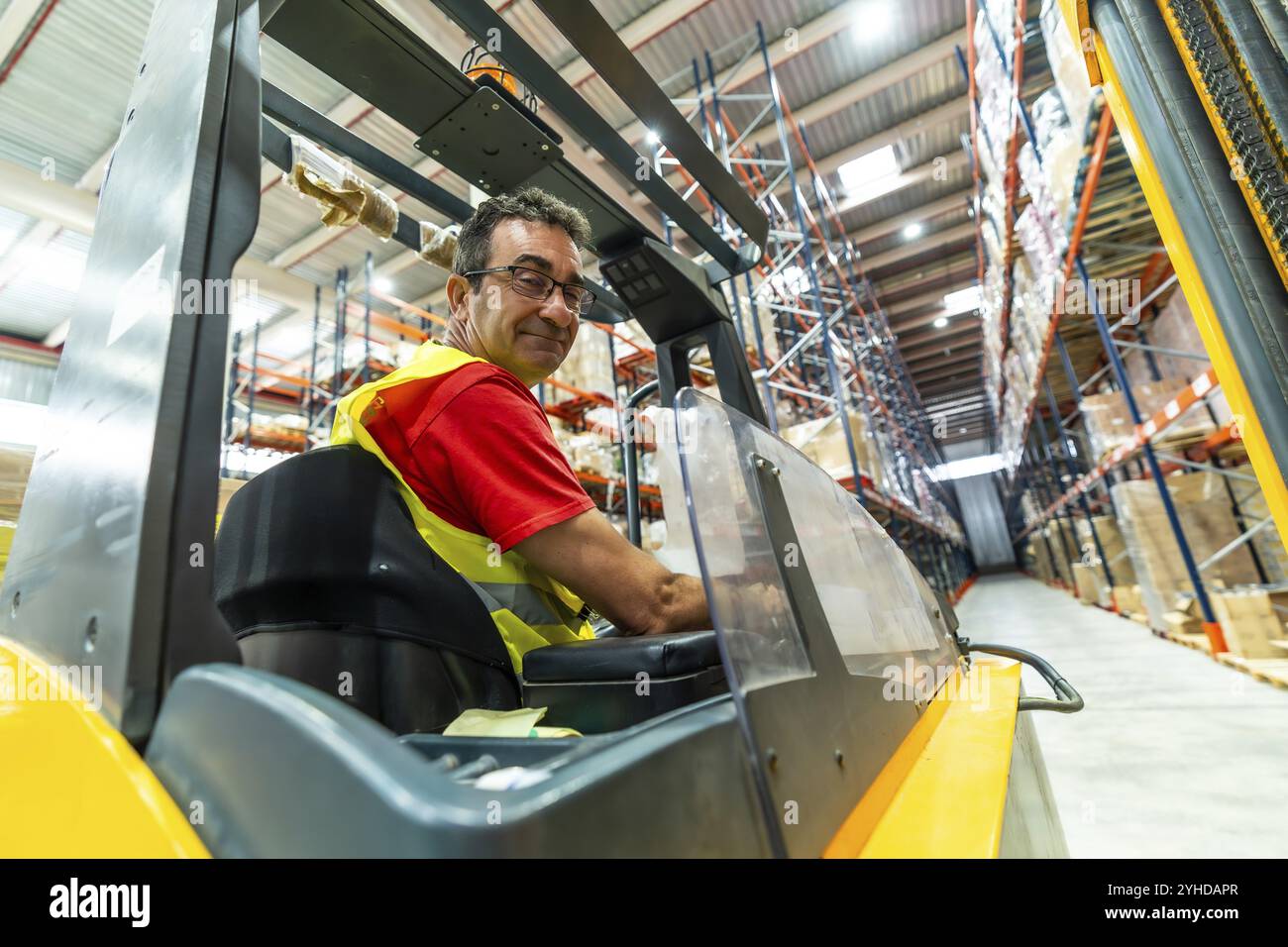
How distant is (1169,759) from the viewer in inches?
95.7

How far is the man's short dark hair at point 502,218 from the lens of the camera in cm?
143

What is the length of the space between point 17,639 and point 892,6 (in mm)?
9622

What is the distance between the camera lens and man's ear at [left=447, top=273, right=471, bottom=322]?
152cm

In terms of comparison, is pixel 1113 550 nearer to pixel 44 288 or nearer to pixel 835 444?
pixel 835 444

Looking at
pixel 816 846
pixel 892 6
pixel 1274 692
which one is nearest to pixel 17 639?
pixel 816 846

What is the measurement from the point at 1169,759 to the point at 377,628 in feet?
10.5

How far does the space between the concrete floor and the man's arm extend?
5.47 feet

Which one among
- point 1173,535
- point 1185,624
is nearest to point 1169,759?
point 1185,624

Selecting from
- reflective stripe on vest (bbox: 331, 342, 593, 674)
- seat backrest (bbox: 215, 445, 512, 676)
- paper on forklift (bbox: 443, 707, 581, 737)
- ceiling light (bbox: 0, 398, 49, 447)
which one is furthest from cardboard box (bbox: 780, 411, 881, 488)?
ceiling light (bbox: 0, 398, 49, 447)

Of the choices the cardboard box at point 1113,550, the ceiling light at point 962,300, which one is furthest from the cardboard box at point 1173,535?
the ceiling light at point 962,300

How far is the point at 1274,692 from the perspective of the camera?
3.27m

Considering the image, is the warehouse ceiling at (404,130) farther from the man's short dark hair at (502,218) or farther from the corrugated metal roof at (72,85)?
the man's short dark hair at (502,218)

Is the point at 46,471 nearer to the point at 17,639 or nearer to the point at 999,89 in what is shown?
the point at 17,639
